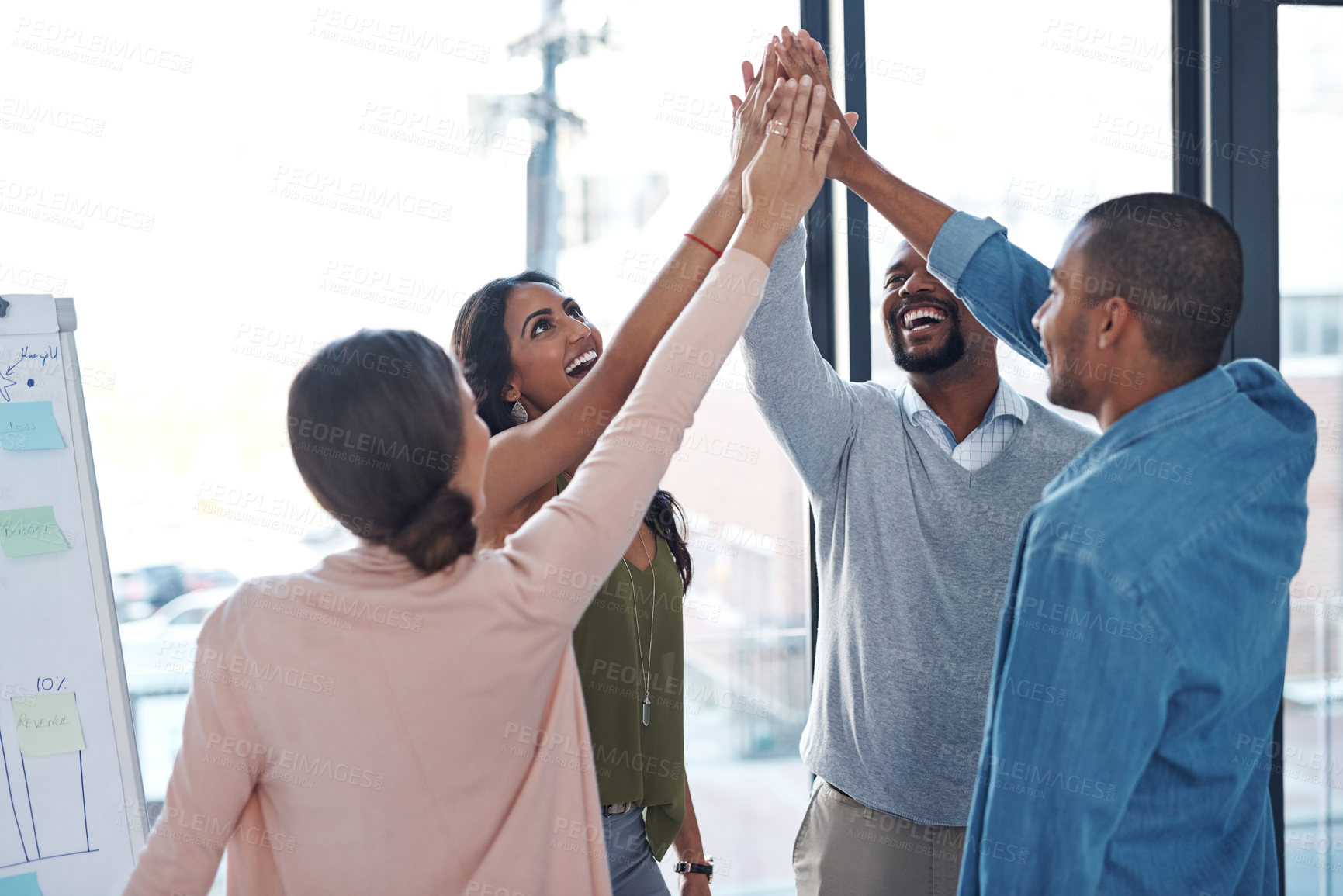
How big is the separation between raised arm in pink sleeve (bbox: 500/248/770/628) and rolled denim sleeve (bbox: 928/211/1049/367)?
0.47 meters

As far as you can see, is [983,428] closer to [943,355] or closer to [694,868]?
[943,355]

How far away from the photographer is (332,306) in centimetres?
193

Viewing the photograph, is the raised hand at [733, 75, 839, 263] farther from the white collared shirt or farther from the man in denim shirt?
the white collared shirt

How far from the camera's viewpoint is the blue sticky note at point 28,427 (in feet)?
4.96

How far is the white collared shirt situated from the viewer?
65.8 inches

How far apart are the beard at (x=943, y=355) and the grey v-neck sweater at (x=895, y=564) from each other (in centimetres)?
13

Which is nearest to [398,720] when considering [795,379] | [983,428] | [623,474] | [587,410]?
[623,474]

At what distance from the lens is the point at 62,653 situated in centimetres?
151

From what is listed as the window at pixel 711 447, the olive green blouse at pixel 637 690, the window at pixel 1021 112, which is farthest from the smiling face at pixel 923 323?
the olive green blouse at pixel 637 690

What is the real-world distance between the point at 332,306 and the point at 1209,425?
158cm

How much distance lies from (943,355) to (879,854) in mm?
872

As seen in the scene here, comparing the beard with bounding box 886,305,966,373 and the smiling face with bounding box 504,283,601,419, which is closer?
the smiling face with bounding box 504,283,601,419

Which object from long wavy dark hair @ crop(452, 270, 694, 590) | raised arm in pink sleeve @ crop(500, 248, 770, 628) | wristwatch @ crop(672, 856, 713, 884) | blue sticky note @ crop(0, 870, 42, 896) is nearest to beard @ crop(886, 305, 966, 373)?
long wavy dark hair @ crop(452, 270, 694, 590)

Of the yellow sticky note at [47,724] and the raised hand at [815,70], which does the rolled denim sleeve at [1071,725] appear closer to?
the raised hand at [815,70]
